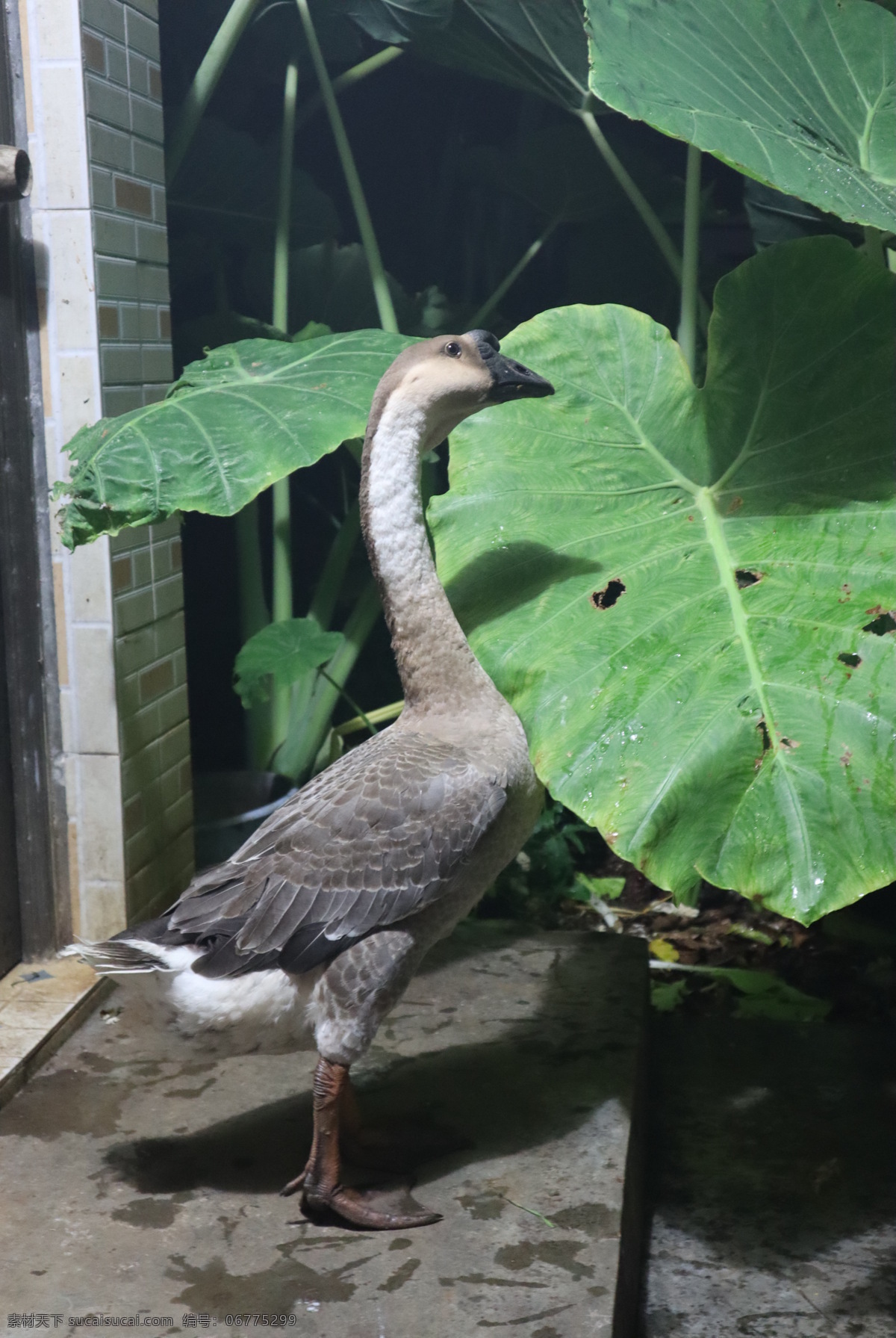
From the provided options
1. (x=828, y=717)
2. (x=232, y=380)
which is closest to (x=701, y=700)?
(x=828, y=717)

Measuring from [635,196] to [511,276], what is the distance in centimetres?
44

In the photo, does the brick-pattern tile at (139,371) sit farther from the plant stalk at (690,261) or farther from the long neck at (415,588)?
the plant stalk at (690,261)

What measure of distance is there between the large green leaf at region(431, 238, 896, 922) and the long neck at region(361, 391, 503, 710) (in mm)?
59

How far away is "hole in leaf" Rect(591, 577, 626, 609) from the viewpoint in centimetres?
180

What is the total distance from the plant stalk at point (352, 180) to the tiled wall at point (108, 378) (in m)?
0.51

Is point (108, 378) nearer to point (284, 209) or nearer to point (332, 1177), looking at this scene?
point (284, 209)

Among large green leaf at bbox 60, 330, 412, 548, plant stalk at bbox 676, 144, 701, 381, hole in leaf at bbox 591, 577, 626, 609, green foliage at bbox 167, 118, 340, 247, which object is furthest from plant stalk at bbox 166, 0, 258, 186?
hole in leaf at bbox 591, 577, 626, 609

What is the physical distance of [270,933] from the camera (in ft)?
5.54

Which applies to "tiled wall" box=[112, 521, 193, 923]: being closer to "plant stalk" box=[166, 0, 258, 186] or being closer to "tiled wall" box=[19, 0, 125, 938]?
"tiled wall" box=[19, 0, 125, 938]

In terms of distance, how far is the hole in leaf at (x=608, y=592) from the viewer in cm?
180

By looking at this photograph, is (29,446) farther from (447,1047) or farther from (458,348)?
(447,1047)

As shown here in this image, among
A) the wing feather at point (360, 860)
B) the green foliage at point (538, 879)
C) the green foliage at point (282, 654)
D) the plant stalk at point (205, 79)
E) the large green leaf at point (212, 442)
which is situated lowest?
the green foliage at point (538, 879)

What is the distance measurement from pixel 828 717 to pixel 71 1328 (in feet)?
4.24

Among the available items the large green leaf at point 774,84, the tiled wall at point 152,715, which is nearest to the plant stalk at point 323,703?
the tiled wall at point 152,715
